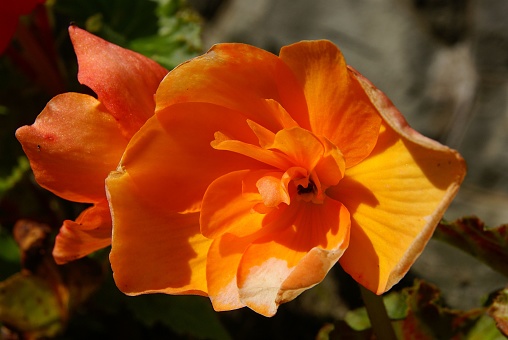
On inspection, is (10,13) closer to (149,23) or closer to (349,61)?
(149,23)

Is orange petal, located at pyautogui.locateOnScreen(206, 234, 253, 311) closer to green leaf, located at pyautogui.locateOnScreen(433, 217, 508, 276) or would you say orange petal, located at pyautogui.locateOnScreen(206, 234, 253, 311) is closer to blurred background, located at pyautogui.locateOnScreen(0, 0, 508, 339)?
green leaf, located at pyautogui.locateOnScreen(433, 217, 508, 276)

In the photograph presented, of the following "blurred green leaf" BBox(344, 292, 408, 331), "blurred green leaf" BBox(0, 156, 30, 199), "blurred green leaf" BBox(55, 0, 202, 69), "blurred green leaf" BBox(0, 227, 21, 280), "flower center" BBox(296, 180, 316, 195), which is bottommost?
"blurred green leaf" BBox(0, 227, 21, 280)

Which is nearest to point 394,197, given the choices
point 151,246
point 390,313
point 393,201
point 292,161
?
point 393,201

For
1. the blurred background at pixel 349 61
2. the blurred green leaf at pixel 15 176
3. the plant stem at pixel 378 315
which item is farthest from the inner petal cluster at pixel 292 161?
the blurred green leaf at pixel 15 176

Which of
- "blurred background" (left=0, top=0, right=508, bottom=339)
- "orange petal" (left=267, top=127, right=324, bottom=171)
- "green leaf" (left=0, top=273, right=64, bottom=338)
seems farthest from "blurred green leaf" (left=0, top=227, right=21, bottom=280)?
"orange petal" (left=267, top=127, right=324, bottom=171)

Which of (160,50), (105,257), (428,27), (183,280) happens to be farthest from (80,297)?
(428,27)
